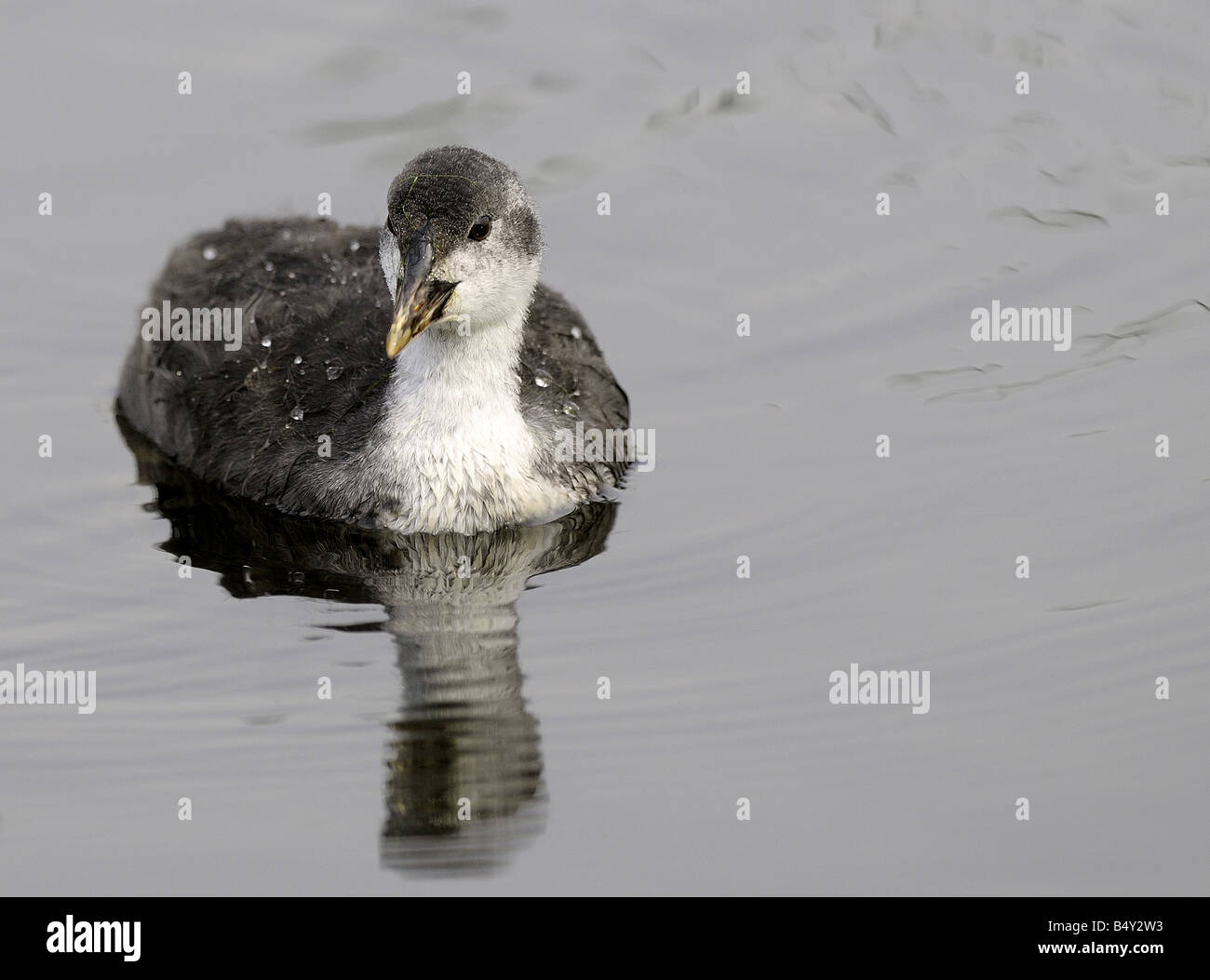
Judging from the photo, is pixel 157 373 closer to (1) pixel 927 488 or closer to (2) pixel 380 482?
(2) pixel 380 482

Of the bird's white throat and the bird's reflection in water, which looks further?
the bird's white throat

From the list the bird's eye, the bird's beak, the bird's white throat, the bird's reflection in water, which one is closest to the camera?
the bird's reflection in water

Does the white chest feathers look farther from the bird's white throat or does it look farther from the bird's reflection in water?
the bird's reflection in water

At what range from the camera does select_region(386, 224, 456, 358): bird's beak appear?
31.8 feet

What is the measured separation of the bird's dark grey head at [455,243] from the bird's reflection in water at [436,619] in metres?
1.16

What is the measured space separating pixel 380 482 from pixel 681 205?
3.73 metres

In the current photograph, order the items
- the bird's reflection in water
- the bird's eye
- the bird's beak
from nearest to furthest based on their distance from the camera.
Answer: the bird's reflection in water, the bird's beak, the bird's eye

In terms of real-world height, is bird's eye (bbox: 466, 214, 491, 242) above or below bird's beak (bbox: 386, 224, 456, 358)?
above

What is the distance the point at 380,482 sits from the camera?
10555 millimetres

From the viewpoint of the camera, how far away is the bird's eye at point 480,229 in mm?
9867

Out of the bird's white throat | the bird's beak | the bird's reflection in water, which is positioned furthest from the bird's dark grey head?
the bird's reflection in water

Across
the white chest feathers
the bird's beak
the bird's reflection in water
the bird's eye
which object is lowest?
the bird's reflection in water

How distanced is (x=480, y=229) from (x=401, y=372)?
983 mm

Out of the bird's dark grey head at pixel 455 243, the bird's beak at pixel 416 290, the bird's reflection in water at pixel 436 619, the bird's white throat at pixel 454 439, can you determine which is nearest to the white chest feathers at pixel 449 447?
the bird's white throat at pixel 454 439
